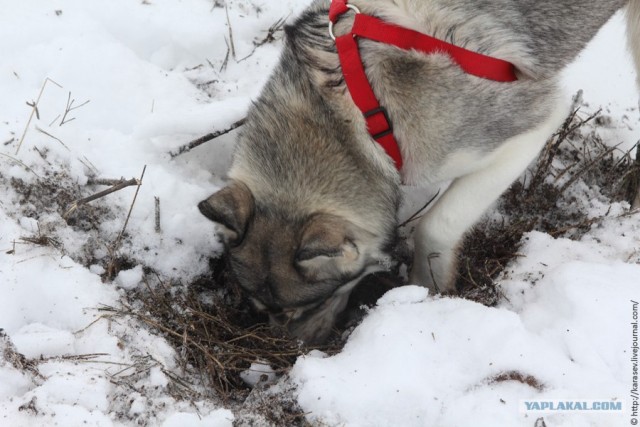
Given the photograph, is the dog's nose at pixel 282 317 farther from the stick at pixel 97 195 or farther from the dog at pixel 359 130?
the stick at pixel 97 195

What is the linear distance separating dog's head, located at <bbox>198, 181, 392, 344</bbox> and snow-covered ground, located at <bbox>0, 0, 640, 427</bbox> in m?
0.31

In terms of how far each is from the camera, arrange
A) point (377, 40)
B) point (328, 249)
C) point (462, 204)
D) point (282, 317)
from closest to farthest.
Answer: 1. point (328, 249)
2. point (377, 40)
3. point (282, 317)
4. point (462, 204)

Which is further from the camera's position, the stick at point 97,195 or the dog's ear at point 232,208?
the stick at point 97,195

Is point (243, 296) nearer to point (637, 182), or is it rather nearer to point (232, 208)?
point (232, 208)

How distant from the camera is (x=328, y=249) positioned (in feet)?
8.30

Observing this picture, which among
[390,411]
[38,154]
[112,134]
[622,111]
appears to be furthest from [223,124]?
[622,111]

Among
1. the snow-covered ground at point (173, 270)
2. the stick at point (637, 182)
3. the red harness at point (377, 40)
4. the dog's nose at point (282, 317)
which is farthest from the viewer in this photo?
the stick at point (637, 182)

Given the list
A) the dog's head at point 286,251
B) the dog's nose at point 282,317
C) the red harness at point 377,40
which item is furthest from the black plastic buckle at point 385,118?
the dog's nose at point 282,317

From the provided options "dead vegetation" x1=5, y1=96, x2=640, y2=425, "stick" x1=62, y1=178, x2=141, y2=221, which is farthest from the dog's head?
"stick" x1=62, y1=178, x2=141, y2=221

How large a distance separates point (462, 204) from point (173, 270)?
177cm

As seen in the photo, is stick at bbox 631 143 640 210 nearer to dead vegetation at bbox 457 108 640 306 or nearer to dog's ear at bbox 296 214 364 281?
dead vegetation at bbox 457 108 640 306

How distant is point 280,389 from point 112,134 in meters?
2.06

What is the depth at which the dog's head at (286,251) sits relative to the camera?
8.64 feet

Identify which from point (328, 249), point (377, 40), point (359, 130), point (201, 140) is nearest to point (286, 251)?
point (328, 249)
